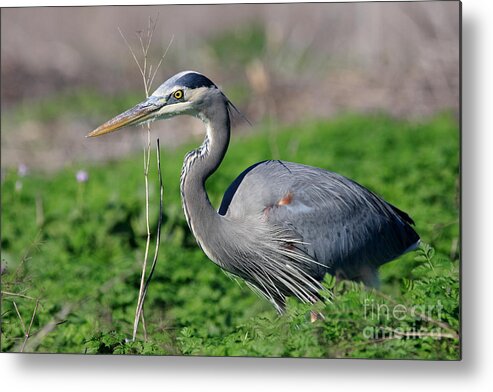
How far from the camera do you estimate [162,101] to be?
3531 millimetres

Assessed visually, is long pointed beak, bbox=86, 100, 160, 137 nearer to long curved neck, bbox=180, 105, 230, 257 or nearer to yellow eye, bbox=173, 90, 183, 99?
yellow eye, bbox=173, 90, 183, 99

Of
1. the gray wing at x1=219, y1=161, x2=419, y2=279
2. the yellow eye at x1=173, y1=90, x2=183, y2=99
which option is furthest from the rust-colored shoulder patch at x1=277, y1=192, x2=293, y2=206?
the yellow eye at x1=173, y1=90, x2=183, y2=99

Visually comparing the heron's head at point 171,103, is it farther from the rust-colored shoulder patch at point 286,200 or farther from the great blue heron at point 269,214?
the rust-colored shoulder patch at point 286,200

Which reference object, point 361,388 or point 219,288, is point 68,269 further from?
point 361,388

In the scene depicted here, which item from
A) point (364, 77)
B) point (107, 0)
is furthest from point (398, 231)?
point (364, 77)

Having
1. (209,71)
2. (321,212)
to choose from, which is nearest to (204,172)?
(321,212)

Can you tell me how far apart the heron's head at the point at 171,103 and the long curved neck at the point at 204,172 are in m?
0.06

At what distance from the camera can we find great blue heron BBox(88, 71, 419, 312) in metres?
3.56

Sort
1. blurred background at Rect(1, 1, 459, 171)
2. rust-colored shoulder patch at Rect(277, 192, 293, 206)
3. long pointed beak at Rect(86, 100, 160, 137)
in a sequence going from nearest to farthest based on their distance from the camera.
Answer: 1. long pointed beak at Rect(86, 100, 160, 137)
2. rust-colored shoulder patch at Rect(277, 192, 293, 206)
3. blurred background at Rect(1, 1, 459, 171)

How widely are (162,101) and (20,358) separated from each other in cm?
114

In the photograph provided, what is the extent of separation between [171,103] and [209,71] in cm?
327

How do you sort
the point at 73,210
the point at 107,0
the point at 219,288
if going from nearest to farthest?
the point at 107,0
the point at 219,288
the point at 73,210

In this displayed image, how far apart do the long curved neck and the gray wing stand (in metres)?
0.14

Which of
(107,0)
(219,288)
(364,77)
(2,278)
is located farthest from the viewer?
(364,77)
